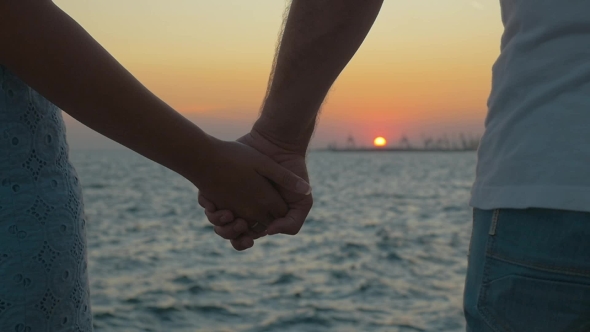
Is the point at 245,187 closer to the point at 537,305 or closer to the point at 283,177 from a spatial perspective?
the point at 283,177

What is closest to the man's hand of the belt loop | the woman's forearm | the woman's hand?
the woman's hand

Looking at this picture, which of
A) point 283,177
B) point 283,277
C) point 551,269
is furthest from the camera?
point 283,277

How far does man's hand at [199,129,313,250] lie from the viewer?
2.10 meters

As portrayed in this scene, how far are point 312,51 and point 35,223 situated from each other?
980 mm

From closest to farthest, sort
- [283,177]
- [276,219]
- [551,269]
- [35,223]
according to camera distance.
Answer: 1. [551,269]
2. [35,223]
3. [283,177]
4. [276,219]

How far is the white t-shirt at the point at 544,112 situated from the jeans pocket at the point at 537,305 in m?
0.14

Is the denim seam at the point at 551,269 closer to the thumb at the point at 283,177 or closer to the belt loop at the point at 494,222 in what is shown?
the belt loop at the point at 494,222

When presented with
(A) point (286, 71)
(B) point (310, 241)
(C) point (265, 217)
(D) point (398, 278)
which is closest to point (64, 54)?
(A) point (286, 71)

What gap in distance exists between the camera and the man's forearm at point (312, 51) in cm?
188

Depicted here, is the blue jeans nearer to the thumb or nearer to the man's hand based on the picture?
the thumb

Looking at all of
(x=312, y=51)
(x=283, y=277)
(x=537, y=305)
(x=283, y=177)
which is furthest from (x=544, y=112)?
(x=283, y=277)

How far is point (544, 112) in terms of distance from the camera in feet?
3.81

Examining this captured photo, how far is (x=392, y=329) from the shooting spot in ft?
22.7

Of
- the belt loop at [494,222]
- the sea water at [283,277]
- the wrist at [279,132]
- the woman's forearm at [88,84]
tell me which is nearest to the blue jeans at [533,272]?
the belt loop at [494,222]
